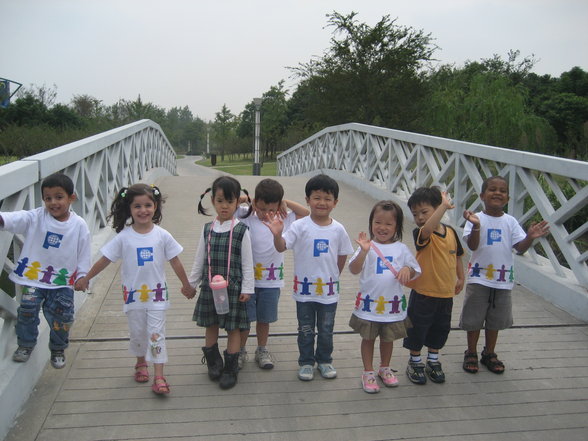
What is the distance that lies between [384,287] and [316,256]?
45 cm

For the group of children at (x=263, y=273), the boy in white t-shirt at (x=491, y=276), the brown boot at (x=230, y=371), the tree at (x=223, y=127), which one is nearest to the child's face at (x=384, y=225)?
the group of children at (x=263, y=273)

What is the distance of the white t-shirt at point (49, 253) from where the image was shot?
3174 mm

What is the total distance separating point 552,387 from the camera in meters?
3.43

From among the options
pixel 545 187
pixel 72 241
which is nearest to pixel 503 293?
pixel 72 241

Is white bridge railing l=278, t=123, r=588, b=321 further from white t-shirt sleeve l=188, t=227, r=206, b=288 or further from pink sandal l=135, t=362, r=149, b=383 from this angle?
pink sandal l=135, t=362, r=149, b=383

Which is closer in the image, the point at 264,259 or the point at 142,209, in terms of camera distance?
the point at 142,209

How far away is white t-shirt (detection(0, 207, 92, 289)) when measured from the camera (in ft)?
10.4

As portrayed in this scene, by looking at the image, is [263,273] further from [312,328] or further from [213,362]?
[213,362]

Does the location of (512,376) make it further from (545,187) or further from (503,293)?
(545,187)

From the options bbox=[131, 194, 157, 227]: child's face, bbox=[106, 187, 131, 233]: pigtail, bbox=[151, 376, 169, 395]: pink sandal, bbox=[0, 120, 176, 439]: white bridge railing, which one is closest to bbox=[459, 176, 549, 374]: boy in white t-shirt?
bbox=[151, 376, 169, 395]: pink sandal

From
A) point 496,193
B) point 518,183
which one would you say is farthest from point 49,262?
point 518,183

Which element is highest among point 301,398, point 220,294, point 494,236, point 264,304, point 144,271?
point 494,236

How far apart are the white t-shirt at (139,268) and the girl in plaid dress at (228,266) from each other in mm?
231

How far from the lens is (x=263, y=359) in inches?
144
